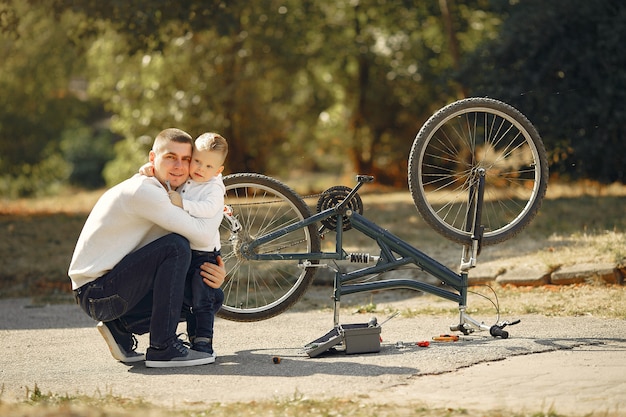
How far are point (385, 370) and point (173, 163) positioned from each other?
1606mm

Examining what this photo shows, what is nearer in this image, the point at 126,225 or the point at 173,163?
the point at 126,225

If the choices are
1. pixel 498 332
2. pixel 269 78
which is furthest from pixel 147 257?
pixel 269 78

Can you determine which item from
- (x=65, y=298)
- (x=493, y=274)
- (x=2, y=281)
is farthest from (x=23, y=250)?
(x=493, y=274)

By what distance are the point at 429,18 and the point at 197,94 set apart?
4.43m

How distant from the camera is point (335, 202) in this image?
5609mm

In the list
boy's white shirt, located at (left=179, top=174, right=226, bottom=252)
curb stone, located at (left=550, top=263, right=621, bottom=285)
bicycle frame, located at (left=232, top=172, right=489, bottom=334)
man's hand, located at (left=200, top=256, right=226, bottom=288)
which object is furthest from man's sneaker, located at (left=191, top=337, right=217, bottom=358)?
curb stone, located at (left=550, top=263, right=621, bottom=285)

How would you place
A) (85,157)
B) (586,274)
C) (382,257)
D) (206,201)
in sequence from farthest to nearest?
1. (85,157)
2. (586,274)
3. (382,257)
4. (206,201)

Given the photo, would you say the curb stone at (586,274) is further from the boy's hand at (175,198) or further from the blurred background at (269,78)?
the blurred background at (269,78)

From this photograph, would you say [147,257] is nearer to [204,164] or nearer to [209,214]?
[209,214]

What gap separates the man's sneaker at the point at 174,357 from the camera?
4.98 meters

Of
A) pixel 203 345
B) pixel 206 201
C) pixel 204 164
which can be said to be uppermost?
pixel 204 164

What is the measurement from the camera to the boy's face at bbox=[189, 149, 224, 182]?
16.8 feet

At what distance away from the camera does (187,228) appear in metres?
4.95

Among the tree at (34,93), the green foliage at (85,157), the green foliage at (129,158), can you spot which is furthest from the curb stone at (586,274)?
the green foliage at (85,157)
